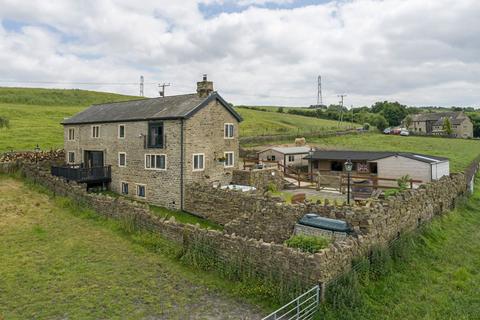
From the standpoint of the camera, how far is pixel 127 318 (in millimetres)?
11570

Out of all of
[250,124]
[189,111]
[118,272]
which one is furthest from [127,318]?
[250,124]

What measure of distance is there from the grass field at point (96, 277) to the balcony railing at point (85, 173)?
7628 millimetres

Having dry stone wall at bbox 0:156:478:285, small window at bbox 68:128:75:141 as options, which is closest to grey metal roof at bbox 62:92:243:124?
small window at bbox 68:128:75:141

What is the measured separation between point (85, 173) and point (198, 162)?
10.4 meters

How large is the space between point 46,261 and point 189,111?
13.5 meters

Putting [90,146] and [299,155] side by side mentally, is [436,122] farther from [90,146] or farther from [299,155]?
[90,146]

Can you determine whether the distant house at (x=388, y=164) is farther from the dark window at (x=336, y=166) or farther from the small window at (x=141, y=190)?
the small window at (x=141, y=190)

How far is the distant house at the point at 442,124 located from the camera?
10106cm

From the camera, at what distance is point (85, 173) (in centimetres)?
2997

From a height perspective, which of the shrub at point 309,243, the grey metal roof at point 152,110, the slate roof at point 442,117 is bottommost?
the shrub at point 309,243

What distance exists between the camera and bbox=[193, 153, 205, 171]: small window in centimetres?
2643

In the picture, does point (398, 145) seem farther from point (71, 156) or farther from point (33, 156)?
point (33, 156)

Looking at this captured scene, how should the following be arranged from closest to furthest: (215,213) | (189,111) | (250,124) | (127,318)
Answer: (127,318), (215,213), (189,111), (250,124)

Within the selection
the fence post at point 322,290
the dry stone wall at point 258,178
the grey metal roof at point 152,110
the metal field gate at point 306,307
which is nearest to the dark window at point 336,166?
the dry stone wall at point 258,178
